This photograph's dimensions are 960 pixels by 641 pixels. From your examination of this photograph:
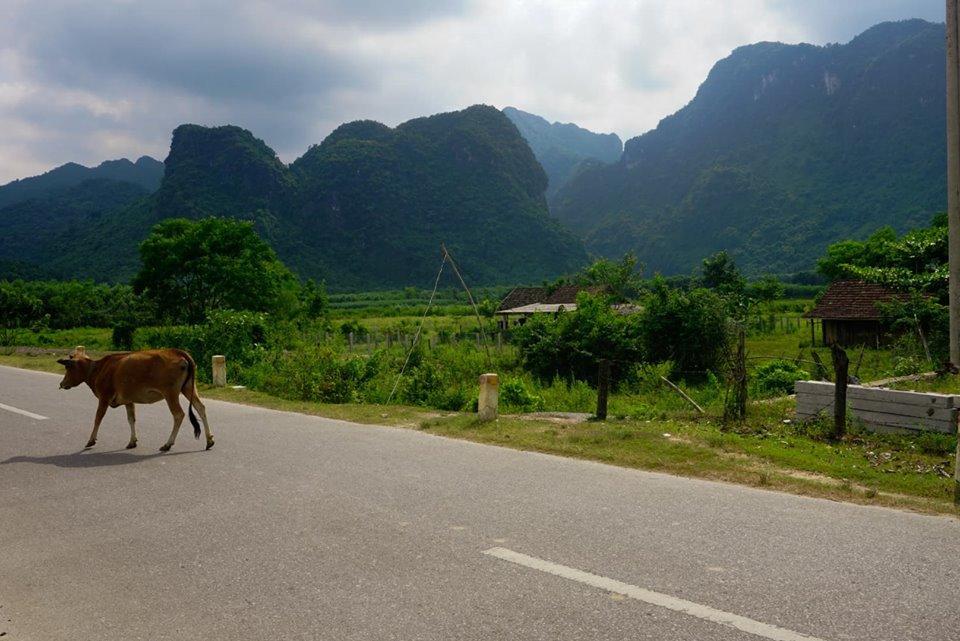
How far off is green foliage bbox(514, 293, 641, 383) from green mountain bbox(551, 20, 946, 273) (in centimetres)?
11769

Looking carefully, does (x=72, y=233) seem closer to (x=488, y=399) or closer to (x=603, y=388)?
(x=488, y=399)

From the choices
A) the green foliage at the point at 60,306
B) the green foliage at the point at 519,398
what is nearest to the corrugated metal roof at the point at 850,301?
the green foliage at the point at 519,398

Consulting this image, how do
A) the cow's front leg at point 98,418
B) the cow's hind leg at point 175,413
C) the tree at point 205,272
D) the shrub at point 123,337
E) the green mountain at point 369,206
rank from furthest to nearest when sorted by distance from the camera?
the green mountain at point 369,206 < the tree at point 205,272 < the shrub at point 123,337 < the cow's front leg at point 98,418 < the cow's hind leg at point 175,413

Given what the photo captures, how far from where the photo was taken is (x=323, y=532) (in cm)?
563

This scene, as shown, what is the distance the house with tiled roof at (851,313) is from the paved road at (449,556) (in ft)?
110

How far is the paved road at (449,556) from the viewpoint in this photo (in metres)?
3.96

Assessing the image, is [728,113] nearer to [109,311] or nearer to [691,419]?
[109,311]

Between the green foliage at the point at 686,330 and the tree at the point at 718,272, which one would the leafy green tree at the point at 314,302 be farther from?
the green foliage at the point at 686,330

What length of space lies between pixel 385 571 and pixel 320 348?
1372 cm

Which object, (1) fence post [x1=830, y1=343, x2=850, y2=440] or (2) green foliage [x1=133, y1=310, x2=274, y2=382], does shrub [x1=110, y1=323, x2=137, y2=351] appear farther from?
(1) fence post [x1=830, y1=343, x2=850, y2=440]

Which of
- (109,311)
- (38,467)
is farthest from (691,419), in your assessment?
(109,311)

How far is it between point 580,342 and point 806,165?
157m

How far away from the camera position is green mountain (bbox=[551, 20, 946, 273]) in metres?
135

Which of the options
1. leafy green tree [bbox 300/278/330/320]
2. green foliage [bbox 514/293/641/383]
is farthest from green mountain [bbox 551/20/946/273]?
green foliage [bbox 514/293/641/383]
